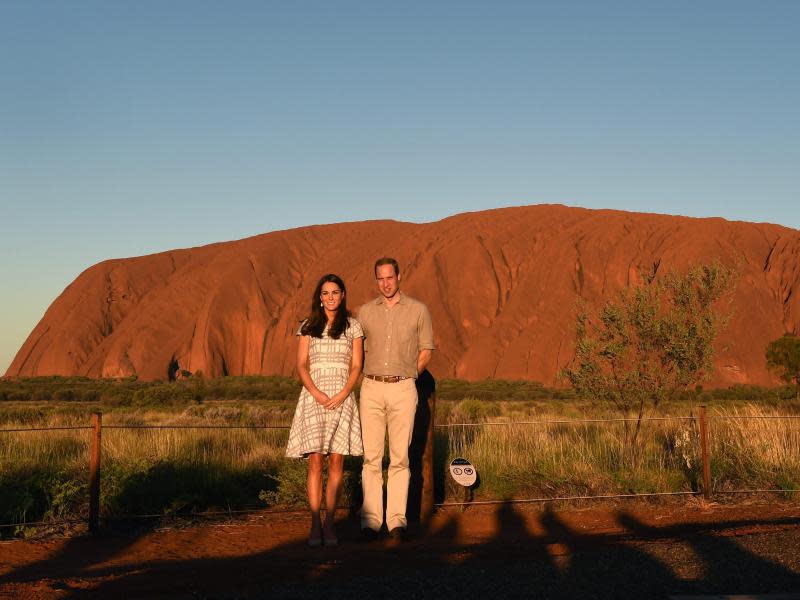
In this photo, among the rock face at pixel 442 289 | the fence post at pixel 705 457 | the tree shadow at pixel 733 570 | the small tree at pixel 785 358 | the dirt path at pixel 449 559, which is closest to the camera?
the tree shadow at pixel 733 570

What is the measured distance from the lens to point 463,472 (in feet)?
30.8

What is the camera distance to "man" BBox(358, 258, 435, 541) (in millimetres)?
7102

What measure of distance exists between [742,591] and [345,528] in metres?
4.34

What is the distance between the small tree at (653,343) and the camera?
588 inches

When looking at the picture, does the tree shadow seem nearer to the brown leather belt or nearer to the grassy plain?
the brown leather belt

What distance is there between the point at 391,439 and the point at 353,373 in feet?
2.35

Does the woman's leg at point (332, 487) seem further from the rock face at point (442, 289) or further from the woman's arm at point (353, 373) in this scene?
the rock face at point (442, 289)

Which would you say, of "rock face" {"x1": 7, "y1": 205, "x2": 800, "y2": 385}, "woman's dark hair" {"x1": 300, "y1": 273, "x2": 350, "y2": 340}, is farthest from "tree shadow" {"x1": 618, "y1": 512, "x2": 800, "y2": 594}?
"rock face" {"x1": 7, "y1": 205, "x2": 800, "y2": 385}

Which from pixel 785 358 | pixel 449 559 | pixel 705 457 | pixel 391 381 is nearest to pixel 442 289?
pixel 785 358

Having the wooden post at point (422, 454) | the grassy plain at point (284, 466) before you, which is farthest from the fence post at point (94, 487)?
the wooden post at point (422, 454)

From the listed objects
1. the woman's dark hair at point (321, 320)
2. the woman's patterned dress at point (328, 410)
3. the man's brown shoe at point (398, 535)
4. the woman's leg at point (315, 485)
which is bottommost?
the man's brown shoe at point (398, 535)

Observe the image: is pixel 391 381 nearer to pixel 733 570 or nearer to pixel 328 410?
pixel 328 410

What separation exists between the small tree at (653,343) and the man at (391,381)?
8.57m

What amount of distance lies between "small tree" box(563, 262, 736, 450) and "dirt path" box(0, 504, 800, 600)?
233 inches
